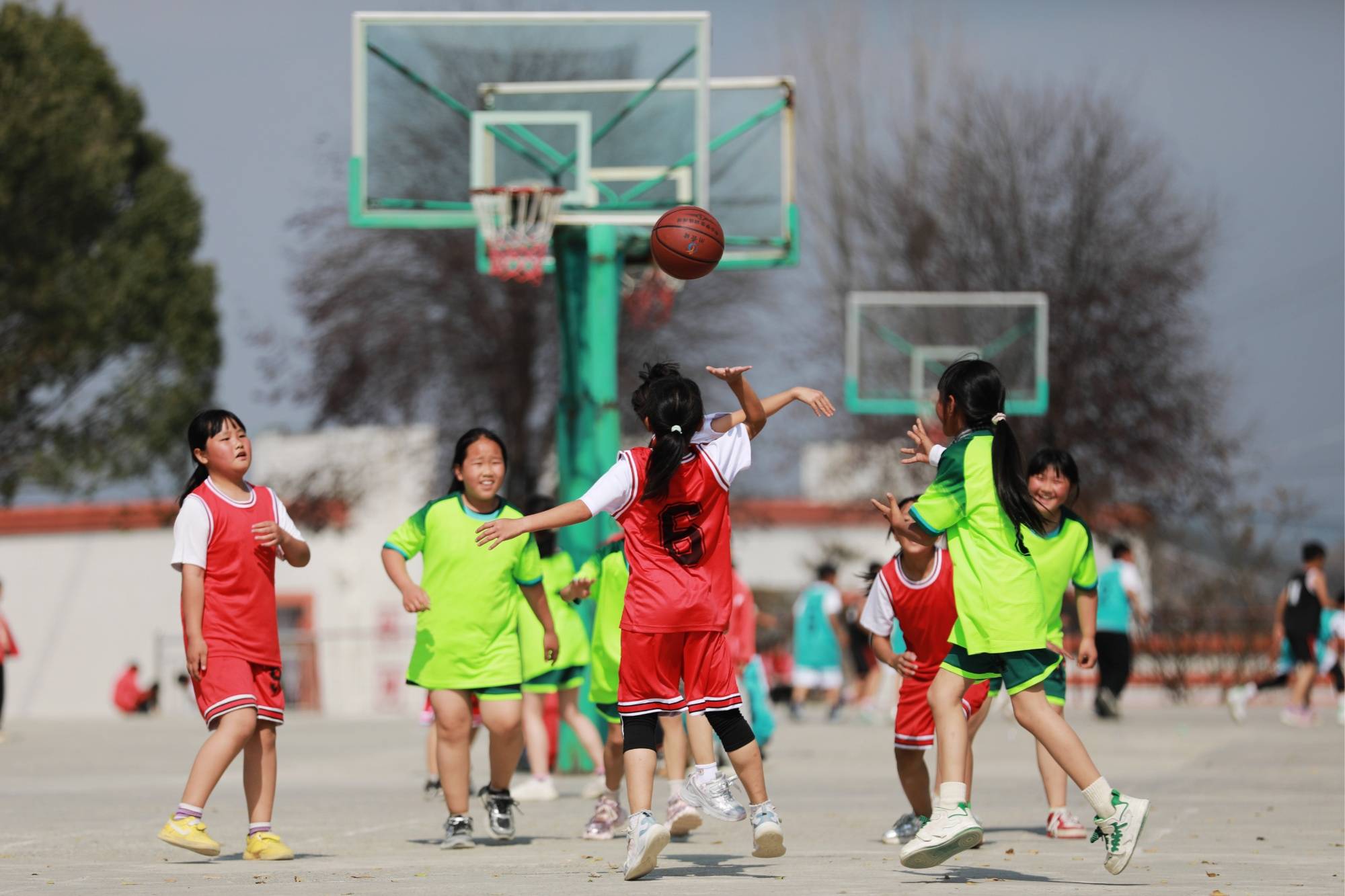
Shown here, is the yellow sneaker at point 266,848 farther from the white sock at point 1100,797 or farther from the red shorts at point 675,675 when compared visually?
the white sock at point 1100,797

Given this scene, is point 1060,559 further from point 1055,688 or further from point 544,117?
point 544,117

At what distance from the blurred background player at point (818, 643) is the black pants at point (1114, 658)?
4.40 meters

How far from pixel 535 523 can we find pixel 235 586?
5.12 feet

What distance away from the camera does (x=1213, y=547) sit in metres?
34.0

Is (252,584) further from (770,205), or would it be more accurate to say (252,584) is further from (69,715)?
(69,715)

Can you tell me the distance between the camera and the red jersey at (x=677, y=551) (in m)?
7.43

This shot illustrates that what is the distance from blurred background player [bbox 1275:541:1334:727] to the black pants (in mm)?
1565

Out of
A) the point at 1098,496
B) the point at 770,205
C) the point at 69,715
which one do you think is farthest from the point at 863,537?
the point at 770,205

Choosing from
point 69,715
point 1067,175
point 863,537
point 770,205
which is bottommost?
point 69,715

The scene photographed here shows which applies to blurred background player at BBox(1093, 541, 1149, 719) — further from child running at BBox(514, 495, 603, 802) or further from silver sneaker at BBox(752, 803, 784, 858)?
silver sneaker at BBox(752, 803, 784, 858)

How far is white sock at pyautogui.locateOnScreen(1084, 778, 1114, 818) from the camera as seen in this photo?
7000mm

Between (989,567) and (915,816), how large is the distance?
1.99 meters

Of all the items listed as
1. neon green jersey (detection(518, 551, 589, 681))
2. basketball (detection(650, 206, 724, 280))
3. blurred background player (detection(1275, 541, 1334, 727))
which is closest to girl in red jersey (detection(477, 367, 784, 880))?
basketball (detection(650, 206, 724, 280))

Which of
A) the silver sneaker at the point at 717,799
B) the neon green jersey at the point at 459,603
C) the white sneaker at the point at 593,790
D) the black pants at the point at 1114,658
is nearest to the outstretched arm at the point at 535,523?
the silver sneaker at the point at 717,799
